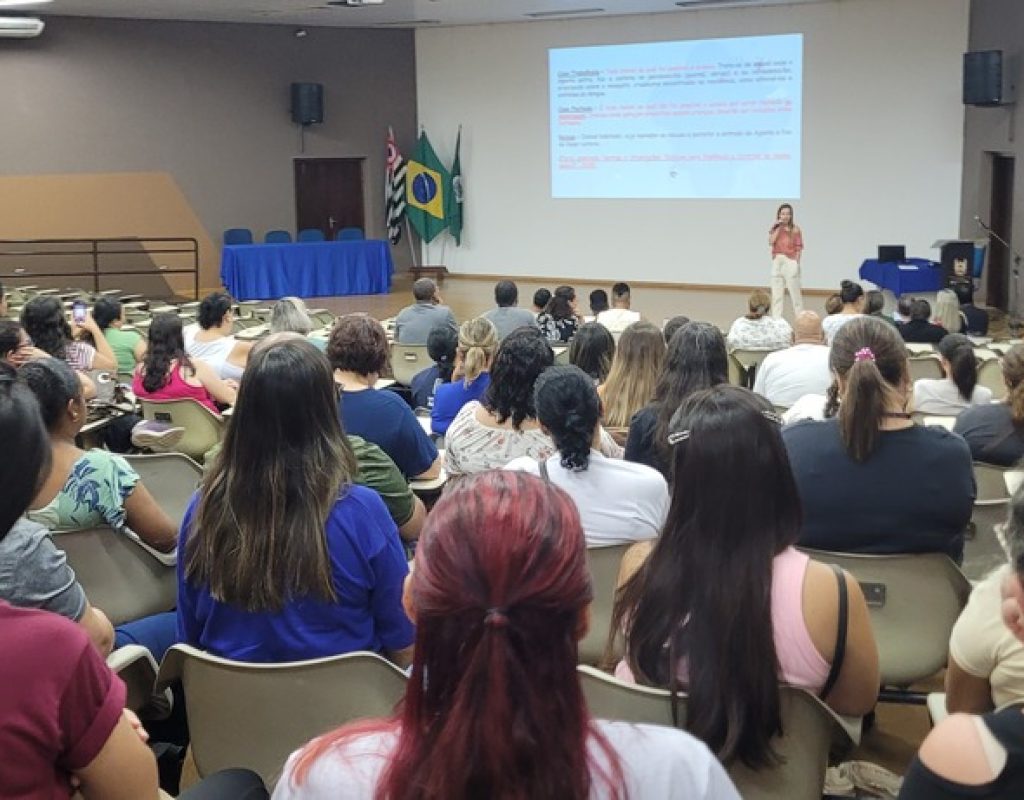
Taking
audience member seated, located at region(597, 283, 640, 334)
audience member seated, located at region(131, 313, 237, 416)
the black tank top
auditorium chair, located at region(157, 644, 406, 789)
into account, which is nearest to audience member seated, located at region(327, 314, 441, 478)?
auditorium chair, located at region(157, 644, 406, 789)

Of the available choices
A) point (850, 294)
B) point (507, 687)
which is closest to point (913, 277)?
point (850, 294)

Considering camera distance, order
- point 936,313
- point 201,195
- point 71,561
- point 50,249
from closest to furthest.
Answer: point 71,561, point 936,313, point 50,249, point 201,195

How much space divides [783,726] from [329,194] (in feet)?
52.8

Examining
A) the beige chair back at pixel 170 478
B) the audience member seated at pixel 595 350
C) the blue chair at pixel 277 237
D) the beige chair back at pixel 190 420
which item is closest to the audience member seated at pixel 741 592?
the beige chair back at pixel 170 478

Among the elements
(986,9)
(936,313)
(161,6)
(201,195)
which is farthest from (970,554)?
(201,195)

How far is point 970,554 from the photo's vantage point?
11.5 feet

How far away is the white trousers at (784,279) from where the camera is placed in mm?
13180

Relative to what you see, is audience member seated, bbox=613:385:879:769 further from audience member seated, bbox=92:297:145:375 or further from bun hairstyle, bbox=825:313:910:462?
audience member seated, bbox=92:297:145:375

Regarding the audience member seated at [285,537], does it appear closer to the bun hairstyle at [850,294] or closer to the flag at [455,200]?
the bun hairstyle at [850,294]

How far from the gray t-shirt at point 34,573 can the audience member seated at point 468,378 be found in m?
2.87

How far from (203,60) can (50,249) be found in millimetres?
3246

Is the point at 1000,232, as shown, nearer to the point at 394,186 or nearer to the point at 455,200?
the point at 455,200

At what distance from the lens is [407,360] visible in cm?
771

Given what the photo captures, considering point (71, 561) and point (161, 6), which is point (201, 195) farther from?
point (71, 561)
